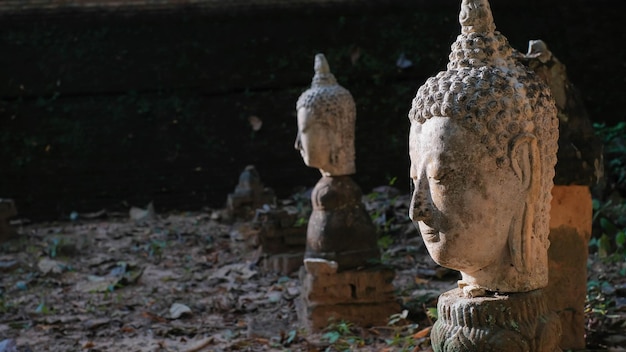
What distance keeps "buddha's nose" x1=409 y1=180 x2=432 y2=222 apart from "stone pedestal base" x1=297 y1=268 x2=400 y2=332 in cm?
251

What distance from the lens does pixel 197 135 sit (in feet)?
34.6

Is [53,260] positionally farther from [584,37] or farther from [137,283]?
[584,37]

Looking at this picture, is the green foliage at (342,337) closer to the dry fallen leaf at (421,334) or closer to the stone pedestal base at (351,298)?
the stone pedestal base at (351,298)

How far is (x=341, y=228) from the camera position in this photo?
17.3 feet

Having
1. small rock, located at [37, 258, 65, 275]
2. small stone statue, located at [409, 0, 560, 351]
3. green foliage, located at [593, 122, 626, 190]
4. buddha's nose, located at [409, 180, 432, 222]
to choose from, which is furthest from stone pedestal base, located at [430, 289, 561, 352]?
green foliage, located at [593, 122, 626, 190]

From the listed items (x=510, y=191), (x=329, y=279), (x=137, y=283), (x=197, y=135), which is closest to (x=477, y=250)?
(x=510, y=191)

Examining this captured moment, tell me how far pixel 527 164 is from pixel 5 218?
759 cm

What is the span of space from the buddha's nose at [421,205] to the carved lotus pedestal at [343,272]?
2478mm

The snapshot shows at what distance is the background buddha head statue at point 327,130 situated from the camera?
544cm

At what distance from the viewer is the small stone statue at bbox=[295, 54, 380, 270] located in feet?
17.3

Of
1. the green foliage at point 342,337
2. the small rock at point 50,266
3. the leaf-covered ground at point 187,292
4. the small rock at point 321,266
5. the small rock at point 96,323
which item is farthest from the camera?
the small rock at point 50,266

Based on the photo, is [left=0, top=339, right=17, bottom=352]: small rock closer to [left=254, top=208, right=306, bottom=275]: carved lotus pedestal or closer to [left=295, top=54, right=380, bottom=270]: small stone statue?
[left=295, top=54, right=380, bottom=270]: small stone statue

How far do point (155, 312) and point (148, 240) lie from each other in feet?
9.14

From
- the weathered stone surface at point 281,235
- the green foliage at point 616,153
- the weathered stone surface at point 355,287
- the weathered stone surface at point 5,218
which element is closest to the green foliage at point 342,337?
the weathered stone surface at point 355,287
